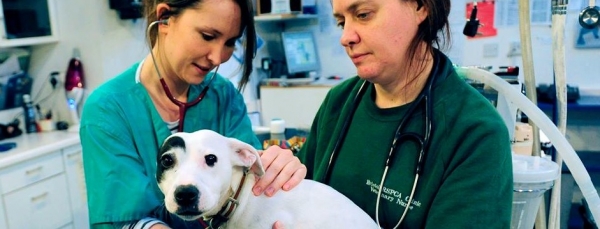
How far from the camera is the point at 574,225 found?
3730 mm

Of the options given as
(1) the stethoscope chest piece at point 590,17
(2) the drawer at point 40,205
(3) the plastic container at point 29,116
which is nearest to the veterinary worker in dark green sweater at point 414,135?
(1) the stethoscope chest piece at point 590,17

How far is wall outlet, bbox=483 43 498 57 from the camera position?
429cm

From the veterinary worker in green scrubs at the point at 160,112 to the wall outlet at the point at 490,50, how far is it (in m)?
3.47

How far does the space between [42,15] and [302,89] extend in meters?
2.11

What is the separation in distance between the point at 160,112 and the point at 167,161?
345mm

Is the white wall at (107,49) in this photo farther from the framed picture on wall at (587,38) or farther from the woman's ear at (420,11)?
the woman's ear at (420,11)

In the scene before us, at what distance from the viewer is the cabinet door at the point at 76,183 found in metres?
2.96

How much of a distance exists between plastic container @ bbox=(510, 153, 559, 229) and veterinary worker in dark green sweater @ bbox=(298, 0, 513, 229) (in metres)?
0.29

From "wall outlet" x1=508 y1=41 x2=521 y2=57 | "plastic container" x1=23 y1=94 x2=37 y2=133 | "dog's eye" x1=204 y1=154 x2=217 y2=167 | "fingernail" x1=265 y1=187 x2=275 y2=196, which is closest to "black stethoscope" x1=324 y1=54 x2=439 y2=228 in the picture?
"fingernail" x1=265 y1=187 x2=275 y2=196

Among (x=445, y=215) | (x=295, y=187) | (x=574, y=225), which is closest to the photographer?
(x=445, y=215)

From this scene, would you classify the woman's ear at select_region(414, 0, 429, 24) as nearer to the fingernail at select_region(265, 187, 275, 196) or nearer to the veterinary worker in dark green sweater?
the veterinary worker in dark green sweater

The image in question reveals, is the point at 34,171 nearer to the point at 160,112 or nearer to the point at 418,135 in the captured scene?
the point at 160,112

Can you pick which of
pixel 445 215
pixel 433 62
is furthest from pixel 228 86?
pixel 445 215

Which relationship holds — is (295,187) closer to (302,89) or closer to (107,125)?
(107,125)
